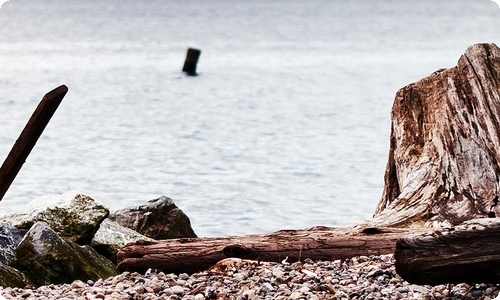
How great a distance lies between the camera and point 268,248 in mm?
6367

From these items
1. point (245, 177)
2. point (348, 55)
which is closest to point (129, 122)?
point (245, 177)

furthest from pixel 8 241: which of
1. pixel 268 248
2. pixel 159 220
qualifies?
pixel 268 248

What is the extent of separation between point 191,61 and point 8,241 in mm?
32338

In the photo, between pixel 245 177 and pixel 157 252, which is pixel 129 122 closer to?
pixel 245 177

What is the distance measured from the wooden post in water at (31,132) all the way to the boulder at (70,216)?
44.1 inches

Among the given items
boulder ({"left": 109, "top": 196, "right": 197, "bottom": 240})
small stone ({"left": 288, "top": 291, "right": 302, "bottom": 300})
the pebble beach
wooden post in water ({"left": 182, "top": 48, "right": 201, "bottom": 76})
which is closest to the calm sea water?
wooden post in water ({"left": 182, "top": 48, "right": 201, "bottom": 76})

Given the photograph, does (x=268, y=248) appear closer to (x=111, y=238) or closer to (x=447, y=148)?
(x=447, y=148)

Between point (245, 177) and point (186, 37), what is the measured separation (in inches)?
2170

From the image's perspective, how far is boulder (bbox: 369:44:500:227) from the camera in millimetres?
7184

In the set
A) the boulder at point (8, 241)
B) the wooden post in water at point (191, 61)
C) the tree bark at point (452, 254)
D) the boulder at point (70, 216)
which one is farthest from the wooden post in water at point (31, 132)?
the wooden post in water at point (191, 61)

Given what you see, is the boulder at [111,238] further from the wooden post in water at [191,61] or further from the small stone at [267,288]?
the wooden post in water at [191,61]

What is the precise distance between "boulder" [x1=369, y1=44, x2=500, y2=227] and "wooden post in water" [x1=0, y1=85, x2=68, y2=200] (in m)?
2.96

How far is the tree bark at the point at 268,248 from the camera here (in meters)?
6.34

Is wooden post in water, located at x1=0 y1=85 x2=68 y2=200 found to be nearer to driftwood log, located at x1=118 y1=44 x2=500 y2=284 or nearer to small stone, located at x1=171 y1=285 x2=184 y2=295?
driftwood log, located at x1=118 y1=44 x2=500 y2=284
